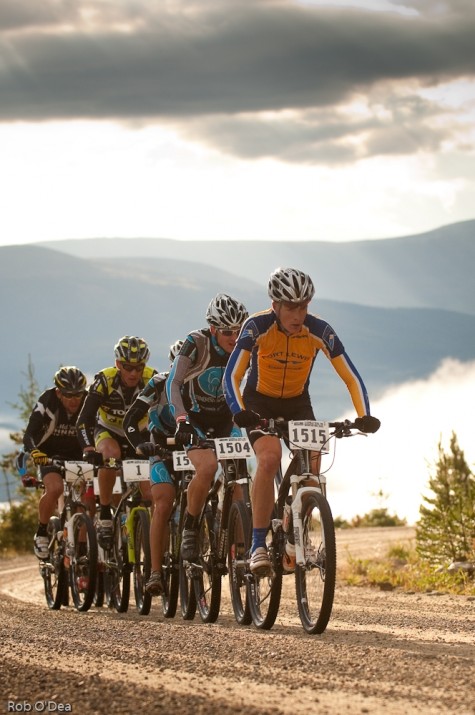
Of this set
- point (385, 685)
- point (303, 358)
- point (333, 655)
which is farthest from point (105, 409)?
point (385, 685)

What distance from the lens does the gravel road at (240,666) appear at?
560 cm

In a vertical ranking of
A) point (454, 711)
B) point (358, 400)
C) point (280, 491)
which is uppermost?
point (358, 400)

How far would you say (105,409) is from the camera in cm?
1276

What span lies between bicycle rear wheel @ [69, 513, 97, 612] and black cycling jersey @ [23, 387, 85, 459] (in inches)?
41.9

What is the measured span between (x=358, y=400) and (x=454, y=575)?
7096mm

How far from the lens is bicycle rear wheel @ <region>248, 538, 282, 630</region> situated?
352 inches

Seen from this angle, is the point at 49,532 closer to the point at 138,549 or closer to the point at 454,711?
the point at 138,549

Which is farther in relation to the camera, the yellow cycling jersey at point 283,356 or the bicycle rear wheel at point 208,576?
the bicycle rear wheel at point 208,576

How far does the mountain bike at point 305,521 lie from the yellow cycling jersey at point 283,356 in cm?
45

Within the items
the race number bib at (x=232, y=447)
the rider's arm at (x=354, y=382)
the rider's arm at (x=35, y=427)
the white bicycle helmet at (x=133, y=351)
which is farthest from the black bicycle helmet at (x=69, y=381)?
the rider's arm at (x=354, y=382)

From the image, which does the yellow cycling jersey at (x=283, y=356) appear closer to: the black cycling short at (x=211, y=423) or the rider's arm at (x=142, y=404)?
the black cycling short at (x=211, y=423)

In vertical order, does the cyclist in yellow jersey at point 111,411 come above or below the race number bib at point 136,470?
above

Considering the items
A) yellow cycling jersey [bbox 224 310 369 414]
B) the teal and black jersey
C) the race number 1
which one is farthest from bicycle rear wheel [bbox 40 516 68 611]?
the race number 1

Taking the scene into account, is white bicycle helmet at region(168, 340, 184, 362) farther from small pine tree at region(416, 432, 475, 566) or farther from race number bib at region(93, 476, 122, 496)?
small pine tree at region(416, 432, 475, 566)
